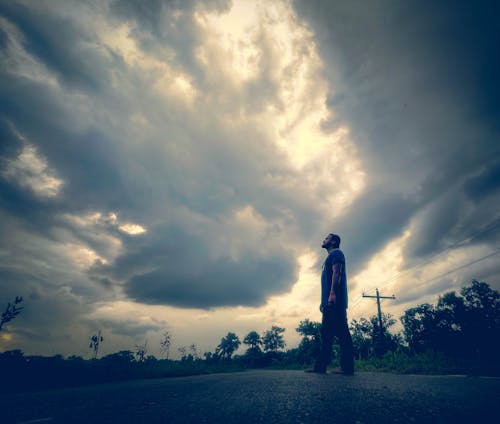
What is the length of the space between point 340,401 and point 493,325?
55.9m

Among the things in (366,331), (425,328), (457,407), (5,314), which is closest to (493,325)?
(425,328)

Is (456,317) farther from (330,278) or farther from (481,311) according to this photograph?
(330,278)

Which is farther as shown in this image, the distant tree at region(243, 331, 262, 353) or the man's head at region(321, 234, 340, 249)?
the distant tree at region(243, 331, 262, 353)

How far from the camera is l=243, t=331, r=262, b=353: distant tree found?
6117 centimetres

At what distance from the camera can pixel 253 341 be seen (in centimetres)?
6244

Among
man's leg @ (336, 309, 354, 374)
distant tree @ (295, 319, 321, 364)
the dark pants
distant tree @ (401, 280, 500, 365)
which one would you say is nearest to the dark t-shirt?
the dark pants

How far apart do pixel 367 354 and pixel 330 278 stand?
15.5m

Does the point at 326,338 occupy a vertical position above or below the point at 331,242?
below

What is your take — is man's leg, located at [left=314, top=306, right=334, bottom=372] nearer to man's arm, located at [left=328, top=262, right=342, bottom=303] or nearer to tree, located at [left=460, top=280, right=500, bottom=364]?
man's arm, located at [left=328, top=262, right=342, bottom=303]

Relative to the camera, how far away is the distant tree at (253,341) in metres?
61.2

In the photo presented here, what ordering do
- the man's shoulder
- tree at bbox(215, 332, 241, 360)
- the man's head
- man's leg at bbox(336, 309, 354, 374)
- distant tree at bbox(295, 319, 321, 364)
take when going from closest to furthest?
man's leg at bbox(336, 309, 354, 374)
the man's shoulder
the man's head
distant tree at bbox(295, 319, 321, 364)
tree at bbox(215, 332, 241, 360)

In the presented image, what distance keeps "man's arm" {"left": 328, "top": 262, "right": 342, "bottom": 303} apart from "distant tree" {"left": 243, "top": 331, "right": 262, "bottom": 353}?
217ft

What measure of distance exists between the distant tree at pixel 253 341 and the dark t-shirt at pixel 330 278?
216 feet

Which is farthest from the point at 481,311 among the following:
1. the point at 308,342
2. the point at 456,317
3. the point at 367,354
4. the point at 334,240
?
the point at 334,240
